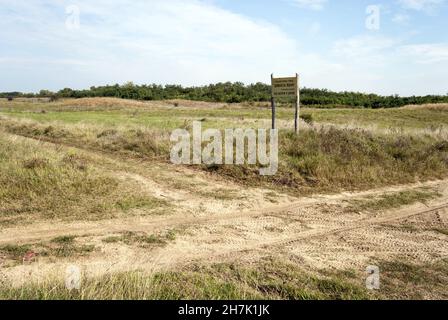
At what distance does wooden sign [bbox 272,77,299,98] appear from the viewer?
1288 cm

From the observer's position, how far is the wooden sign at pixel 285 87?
12.9 meters

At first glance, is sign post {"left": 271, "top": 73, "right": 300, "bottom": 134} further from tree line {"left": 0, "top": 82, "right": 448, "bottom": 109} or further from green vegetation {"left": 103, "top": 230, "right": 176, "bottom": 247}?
tree line {"left": 0, "top": 82, "right": 448, "bottom": 109}


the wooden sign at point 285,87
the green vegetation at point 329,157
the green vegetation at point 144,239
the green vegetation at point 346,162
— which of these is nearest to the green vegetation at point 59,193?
the green vegetation at point 329,157

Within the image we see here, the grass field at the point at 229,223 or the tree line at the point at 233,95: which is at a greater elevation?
the tree line at the point at 233,95

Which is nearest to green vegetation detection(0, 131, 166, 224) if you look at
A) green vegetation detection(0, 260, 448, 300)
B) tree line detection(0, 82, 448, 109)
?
green vegetation detection(0, 260, 448, 300)

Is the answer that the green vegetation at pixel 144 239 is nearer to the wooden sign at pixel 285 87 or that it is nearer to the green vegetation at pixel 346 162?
the green vegetation at pixel 346 162

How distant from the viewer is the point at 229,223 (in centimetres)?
748

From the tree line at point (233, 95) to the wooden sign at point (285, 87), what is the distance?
150 feet

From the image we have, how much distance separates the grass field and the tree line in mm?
48120

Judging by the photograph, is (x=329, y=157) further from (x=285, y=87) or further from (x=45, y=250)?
(x=45, y=250)

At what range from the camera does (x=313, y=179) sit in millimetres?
10531

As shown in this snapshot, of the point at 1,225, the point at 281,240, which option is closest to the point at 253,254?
the point at 281,240
